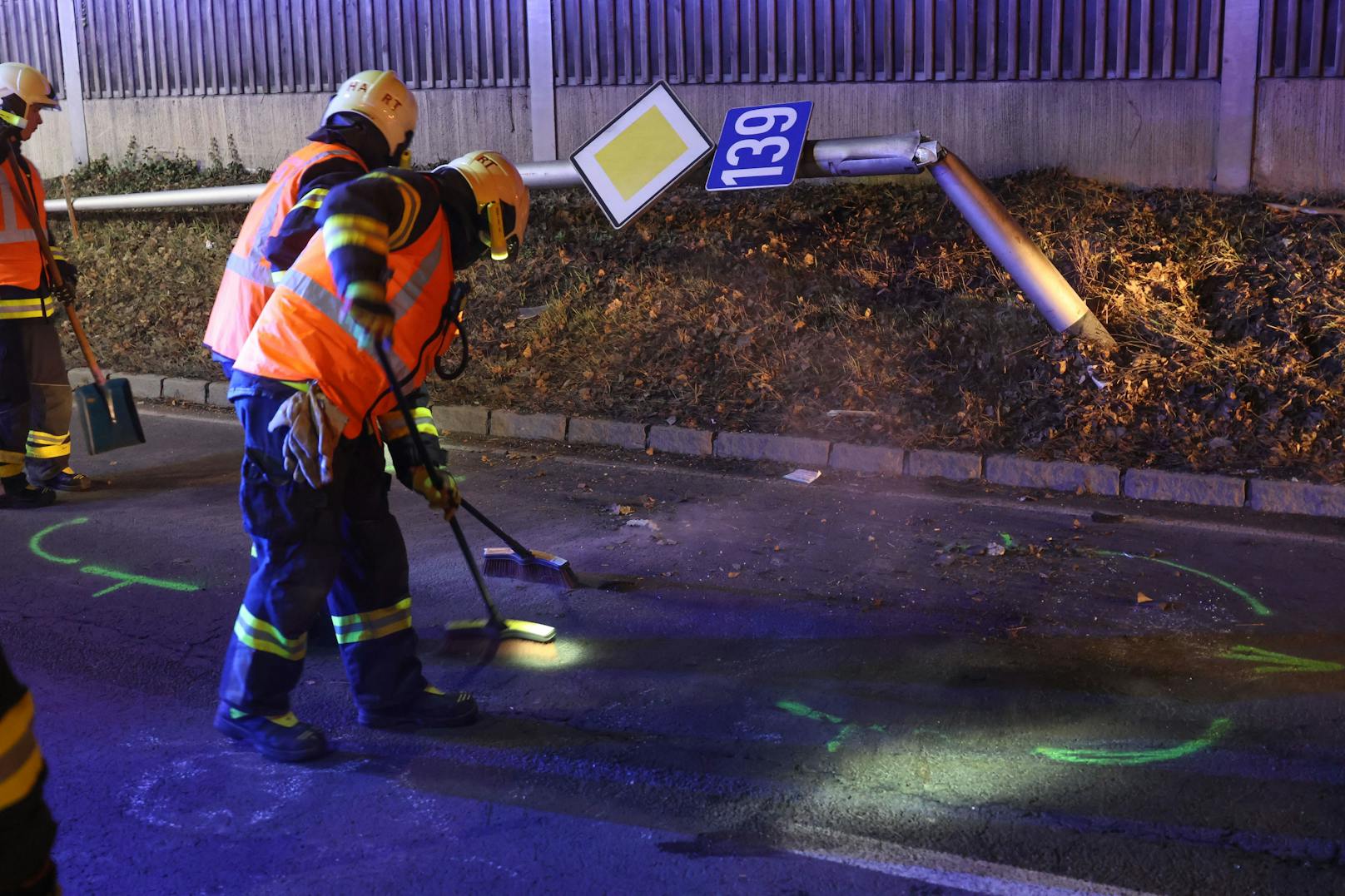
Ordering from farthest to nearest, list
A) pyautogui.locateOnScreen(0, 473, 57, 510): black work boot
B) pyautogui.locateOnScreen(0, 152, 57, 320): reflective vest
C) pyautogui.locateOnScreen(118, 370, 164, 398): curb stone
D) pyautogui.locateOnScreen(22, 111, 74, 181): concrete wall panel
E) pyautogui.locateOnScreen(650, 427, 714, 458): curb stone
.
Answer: pyautogui.locateOnScreen(22, 111, 74, 181): concrete wall panel < pyautogui.locateOnScreen(118, 370, 164, 398): curb stone < pyautogui.locateOnScreen(650, 427, 714, 458): curb stone < pyautogui.locateOnScreen(0, 473, 57, 510): black work boot < pyautogui.locateOnScreen(0, 152, 57, 320): reflective vest

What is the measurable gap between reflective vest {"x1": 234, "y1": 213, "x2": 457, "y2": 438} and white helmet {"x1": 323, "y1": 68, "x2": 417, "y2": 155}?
84 centimetres

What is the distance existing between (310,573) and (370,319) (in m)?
0.82

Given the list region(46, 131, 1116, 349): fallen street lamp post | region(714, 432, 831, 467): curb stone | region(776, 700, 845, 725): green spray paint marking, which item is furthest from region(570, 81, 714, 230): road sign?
region(776, 700, 845, 725): green spray paint marking

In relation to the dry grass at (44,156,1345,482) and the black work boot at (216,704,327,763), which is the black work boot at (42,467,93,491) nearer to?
the dry grass at (44,156,1345,482)

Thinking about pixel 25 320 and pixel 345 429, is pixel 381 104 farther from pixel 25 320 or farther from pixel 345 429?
pixel 25 320

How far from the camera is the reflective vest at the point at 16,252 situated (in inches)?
268

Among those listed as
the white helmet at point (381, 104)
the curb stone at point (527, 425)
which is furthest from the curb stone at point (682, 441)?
the white helmet at point (381, 104)

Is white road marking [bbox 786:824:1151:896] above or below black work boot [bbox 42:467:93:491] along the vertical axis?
below

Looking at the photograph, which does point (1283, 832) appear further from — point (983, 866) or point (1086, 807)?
point (983, 866)

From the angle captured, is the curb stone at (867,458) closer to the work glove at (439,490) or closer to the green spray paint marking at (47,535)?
the work glove at (439,490)

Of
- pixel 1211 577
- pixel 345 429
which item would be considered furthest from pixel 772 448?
pixel 345 429

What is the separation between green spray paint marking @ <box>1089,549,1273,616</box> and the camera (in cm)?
513

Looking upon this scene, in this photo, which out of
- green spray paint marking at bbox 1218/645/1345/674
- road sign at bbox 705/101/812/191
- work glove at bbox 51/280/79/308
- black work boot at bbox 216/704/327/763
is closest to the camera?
black work boot at bbox 216/704/327/763

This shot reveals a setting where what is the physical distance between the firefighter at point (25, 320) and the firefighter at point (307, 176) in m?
2.62
